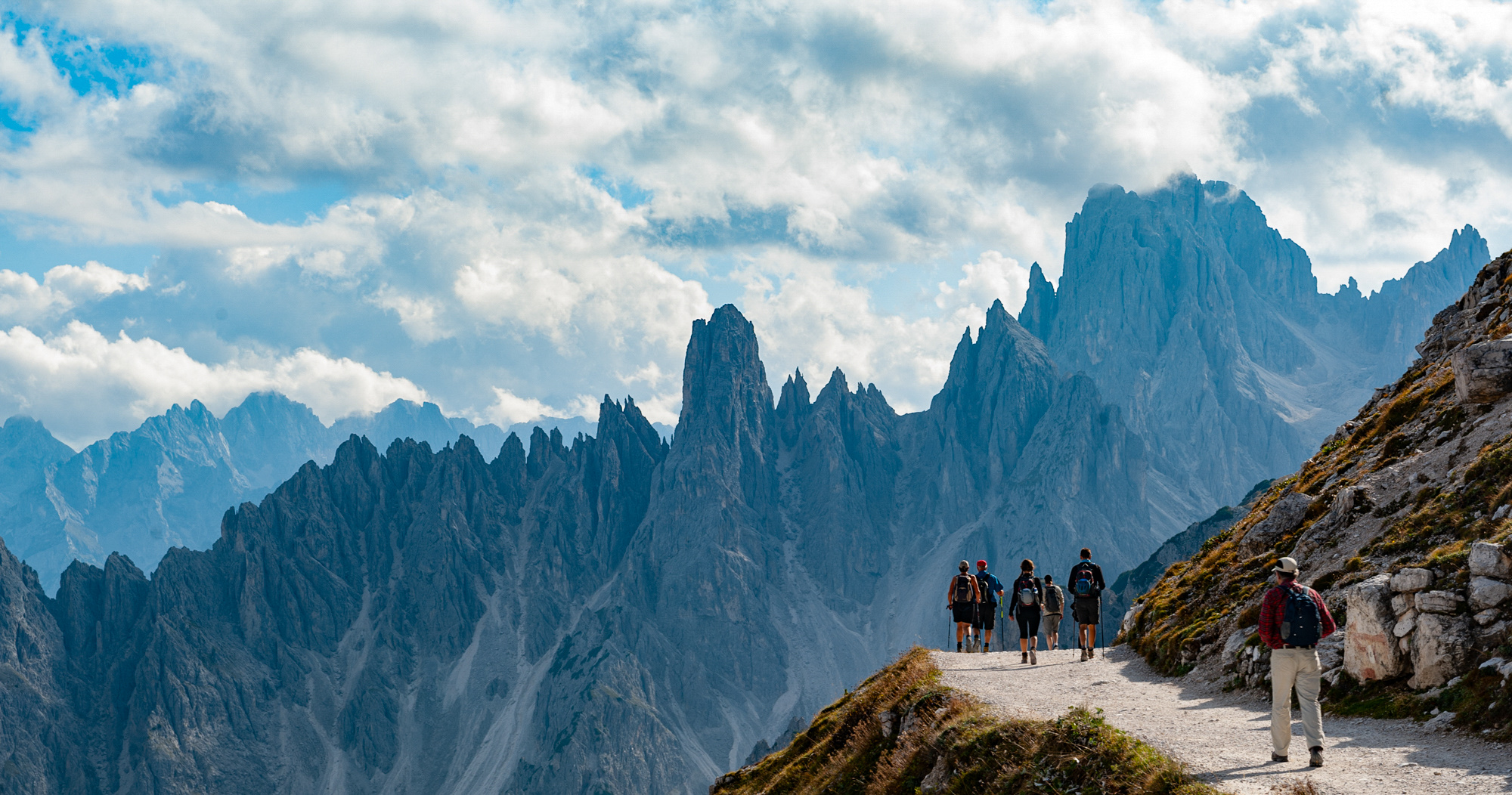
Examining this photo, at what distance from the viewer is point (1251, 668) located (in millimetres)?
25062

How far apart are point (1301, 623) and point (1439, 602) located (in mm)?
4238

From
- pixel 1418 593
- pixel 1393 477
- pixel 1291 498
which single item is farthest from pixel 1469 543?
pixel 1291 498

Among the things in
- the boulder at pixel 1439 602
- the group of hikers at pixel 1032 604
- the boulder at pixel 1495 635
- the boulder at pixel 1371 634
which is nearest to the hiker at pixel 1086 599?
the group of hikers at pixel 1032 604

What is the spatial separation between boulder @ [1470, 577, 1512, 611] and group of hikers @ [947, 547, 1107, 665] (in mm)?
13173

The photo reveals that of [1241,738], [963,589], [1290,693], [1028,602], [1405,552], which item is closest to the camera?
[1290,693]

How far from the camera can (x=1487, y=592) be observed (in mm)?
19391

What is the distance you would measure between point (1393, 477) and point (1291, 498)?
5.14 m

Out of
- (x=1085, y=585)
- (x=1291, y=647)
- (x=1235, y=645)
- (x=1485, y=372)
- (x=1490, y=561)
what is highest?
(x=1485, y=372)

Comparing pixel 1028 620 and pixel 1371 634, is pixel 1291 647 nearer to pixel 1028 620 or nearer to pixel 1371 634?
pixel 1371 634

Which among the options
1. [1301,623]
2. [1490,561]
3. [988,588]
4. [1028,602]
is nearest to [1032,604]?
[1028,602]

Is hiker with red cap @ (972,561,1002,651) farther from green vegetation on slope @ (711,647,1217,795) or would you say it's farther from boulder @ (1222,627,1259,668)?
boulder @ (1222,627,1259,668)

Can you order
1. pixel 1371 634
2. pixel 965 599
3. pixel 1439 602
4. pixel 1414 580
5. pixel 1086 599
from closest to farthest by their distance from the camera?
pixel 1439 602 → pixel 1414 580 → pixel 1371 634 → pixel 1086 599 → pixel 965 599

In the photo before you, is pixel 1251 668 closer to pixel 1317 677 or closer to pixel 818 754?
pixel 1317 677

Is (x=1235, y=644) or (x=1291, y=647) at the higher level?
(x=1291, y=647)
